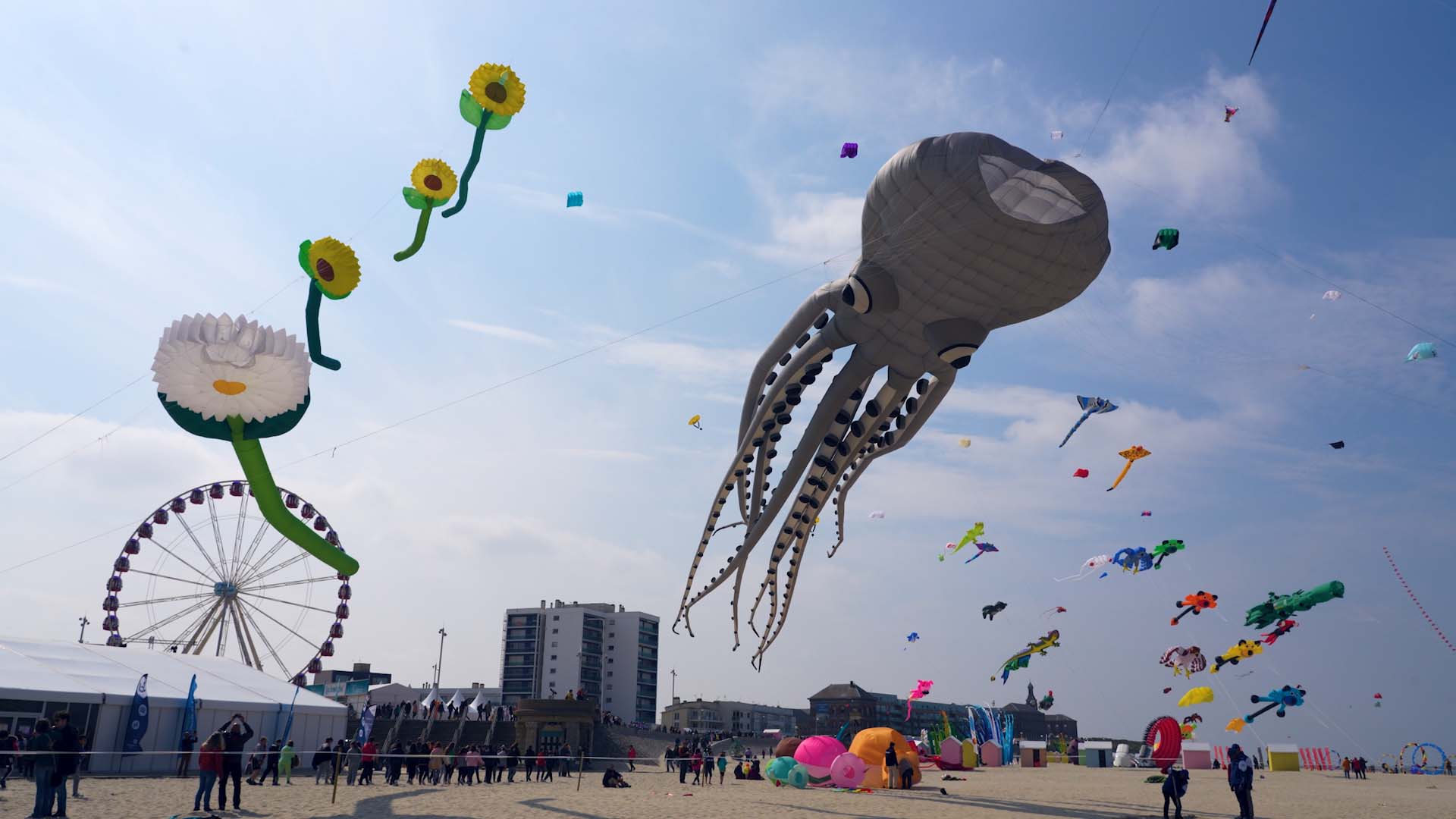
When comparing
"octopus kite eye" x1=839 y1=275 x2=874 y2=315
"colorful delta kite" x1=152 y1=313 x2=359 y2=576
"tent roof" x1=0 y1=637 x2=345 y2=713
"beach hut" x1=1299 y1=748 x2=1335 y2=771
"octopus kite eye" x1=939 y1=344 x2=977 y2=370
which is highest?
"octopus kite eye" x1=839 y1=275 x2=874 y2=315

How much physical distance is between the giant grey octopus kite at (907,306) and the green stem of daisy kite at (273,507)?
31.0 ft

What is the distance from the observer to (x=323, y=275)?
13.7m

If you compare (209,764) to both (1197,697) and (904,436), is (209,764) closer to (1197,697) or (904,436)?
(904,436)

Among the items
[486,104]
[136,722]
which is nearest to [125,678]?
A: [136,722]

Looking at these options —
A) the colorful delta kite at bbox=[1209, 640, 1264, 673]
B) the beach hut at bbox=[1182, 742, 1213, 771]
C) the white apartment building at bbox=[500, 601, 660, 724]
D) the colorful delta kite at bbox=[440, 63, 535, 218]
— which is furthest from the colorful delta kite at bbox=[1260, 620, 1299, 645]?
the white apartment building at bbox=[500, 601, 660, 724]

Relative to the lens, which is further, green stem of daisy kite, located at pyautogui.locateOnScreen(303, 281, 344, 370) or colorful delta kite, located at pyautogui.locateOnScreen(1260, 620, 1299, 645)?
colorful delta kite, located at pyautogui.locateOnScreen(1260, 620, 1299, 645)

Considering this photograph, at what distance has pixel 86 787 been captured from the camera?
20.4m

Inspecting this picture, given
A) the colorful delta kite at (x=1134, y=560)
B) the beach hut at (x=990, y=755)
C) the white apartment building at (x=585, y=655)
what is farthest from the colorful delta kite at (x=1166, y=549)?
the white apartment building at (x=585, y=655)

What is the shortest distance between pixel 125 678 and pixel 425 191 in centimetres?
2444

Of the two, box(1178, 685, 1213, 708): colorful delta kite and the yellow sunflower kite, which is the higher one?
the yellow sunflower kite

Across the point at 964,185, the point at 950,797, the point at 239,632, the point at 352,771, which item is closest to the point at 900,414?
the point at 964,185

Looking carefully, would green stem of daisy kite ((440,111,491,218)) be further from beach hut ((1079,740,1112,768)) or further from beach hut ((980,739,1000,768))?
beach hut ((1079,740,1112,768))

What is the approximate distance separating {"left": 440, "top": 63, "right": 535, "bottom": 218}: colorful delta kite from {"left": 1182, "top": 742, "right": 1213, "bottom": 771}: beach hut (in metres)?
53.9

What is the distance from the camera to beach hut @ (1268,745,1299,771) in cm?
5506
